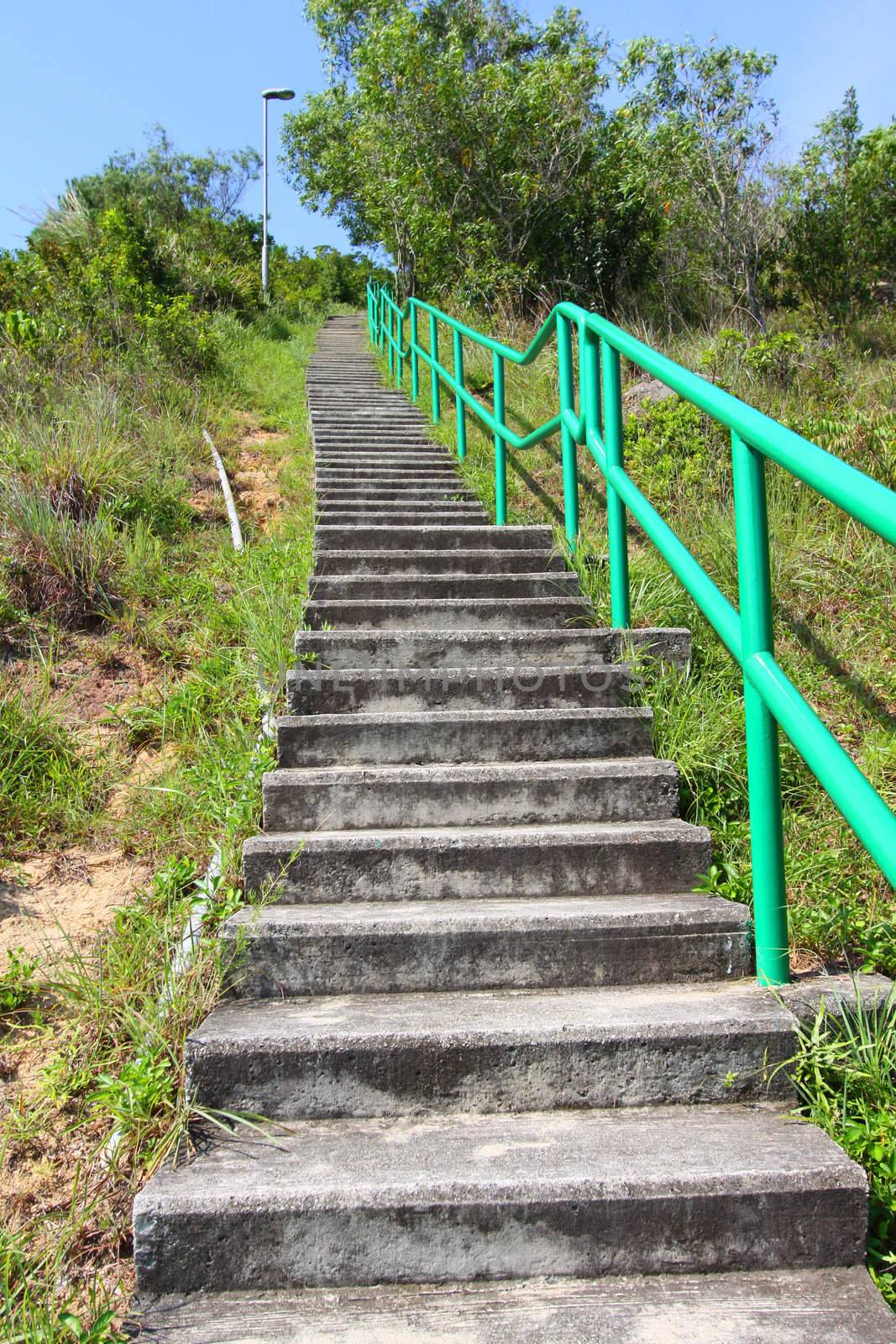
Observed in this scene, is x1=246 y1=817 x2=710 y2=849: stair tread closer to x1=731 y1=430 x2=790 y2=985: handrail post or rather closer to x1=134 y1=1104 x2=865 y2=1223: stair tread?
x1=731 y1=430 x2=790 y2=985: handrail post

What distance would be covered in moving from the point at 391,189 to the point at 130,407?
6.14 meters

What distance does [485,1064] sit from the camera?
1.91 meters

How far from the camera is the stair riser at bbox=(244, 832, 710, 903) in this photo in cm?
243

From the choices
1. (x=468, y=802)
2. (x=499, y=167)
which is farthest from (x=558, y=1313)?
(x=499, y=167)

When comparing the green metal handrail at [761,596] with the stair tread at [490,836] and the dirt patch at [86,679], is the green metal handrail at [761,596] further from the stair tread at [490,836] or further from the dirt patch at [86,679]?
the dirt patch at [86,679]

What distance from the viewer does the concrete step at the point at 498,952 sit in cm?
217

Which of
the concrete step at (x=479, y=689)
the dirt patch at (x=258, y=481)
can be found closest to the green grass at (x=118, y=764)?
the dirt patch at (x=258, y=481)

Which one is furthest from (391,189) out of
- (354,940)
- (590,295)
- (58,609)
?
(354,940)

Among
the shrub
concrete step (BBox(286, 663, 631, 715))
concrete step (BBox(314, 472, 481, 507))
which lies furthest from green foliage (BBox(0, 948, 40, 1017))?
concrete step (BBox(314, 472, 481, 507))

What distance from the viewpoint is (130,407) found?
6.48 meters

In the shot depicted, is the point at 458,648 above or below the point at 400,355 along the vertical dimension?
below

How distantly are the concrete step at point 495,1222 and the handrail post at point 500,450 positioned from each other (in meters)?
3.80

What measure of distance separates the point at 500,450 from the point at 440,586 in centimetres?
139

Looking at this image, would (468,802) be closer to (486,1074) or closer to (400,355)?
(486,1074)
